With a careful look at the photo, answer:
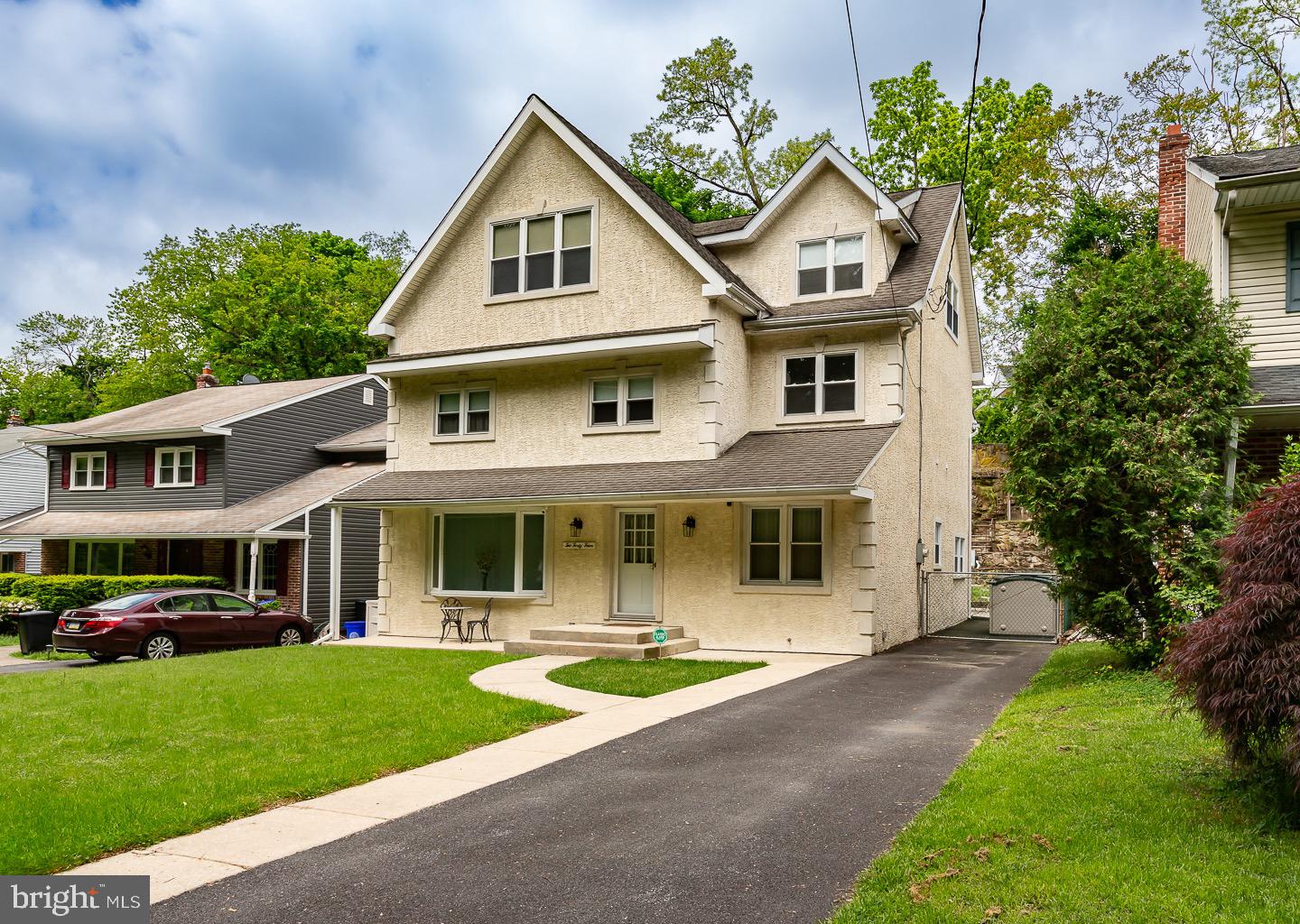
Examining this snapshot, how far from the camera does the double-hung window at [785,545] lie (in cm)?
1658

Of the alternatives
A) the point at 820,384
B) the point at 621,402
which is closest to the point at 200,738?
the point at 621,402

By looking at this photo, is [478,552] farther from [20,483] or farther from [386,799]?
[20,483]

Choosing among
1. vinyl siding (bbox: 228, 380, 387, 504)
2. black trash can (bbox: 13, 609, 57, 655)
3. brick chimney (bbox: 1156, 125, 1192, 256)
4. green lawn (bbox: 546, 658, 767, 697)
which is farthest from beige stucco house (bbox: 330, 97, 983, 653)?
vinyl siding (bbox: 228, 380, 387, 504)

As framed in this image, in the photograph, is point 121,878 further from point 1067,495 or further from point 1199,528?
point 1199,528

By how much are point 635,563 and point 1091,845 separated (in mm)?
13116

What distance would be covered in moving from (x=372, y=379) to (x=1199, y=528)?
27183 millimetres

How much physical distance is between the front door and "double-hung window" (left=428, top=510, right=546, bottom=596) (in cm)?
160

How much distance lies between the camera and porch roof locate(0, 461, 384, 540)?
82.8 ft

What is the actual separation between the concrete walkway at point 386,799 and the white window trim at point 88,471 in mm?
23425

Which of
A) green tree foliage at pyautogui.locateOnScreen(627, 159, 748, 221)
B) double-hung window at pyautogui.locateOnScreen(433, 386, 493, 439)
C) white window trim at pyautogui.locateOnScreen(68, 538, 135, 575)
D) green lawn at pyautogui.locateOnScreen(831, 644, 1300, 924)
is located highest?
green tree foliage at pyautogui.locateOnScreen(627, 159, 748, 221)

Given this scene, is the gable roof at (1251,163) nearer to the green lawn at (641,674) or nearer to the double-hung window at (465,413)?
the green lawn at (641,674)

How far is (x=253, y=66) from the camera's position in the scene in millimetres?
13000

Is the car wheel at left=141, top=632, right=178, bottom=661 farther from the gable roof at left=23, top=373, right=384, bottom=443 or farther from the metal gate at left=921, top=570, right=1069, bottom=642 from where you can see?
the metal gate at left=921, top=570, right=1069, bottom=642

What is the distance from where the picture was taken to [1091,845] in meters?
5.26
